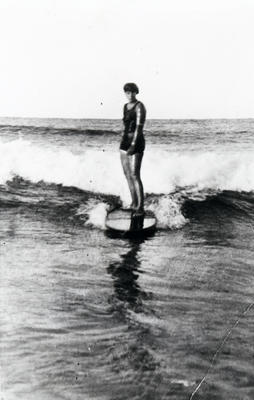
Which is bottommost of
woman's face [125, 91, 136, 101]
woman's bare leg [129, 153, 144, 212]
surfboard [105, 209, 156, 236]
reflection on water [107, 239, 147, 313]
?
reflection on water [107, 239, 147, 313]

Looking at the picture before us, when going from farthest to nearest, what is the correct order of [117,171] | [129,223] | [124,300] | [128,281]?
[117,171]
[129,223]
[128,281]
[124,300]

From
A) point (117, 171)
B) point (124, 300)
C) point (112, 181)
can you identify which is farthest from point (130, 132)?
point (117, 171)

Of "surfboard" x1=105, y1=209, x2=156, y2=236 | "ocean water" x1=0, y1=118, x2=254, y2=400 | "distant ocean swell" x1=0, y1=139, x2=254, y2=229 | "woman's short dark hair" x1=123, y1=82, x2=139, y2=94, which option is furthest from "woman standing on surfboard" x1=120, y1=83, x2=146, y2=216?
"distant ocean swell" x1=0, y1=139, x2=254, y2=229

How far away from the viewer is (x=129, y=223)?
7.52m

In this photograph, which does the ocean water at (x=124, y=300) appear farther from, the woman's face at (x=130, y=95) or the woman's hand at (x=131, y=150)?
Answer: the woman's face at (x=130, y=95)

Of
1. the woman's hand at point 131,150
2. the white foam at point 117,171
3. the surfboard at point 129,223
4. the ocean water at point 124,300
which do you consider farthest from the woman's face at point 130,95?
the white foam at point 117,171

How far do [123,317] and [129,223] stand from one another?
133 inches

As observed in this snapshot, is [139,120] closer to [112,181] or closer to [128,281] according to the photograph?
[128,281]

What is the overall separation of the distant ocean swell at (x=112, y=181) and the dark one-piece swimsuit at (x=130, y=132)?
4.87 feet

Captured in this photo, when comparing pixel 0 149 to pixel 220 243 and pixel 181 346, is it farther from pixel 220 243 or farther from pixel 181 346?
pixel 181 346

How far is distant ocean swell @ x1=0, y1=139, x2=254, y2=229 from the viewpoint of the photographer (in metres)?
9.51

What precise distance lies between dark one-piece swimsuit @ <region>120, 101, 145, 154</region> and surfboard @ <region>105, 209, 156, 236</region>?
104 cm

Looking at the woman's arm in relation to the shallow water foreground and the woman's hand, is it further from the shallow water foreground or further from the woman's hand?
the shallow water foreground

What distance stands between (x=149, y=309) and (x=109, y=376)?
1243mm
